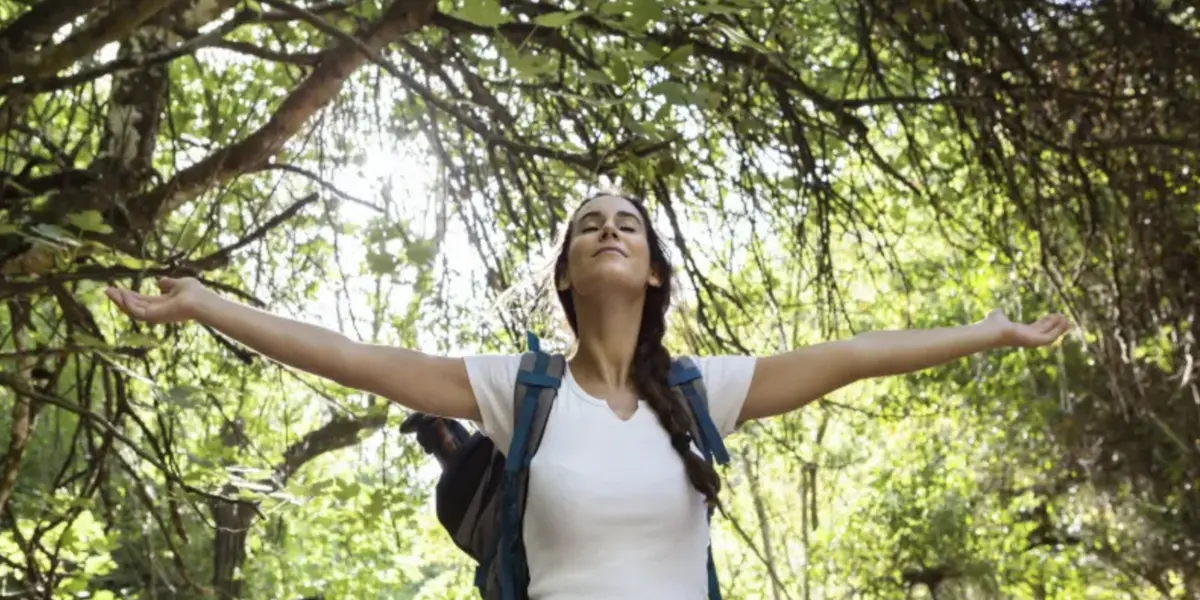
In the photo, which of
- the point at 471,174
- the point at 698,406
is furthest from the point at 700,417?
the point at 471,174

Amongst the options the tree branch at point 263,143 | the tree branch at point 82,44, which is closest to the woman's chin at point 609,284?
the tree branch at point 82,44

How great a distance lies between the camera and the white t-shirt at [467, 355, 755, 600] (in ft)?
3.92

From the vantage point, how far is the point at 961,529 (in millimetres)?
7223

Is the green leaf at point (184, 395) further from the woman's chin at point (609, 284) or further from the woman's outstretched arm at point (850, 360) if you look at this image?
the woman's outstretched arm at point (850, 360)

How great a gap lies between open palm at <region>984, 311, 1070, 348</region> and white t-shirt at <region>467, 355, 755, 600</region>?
40cm

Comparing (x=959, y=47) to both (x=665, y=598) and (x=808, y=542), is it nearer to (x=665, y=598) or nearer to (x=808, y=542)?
(x=665, y=598)

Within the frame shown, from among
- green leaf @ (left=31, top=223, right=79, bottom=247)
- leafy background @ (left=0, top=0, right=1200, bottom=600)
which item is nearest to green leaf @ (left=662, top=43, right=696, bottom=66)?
leafy background @ (left=0, top=0, right=1200, bottom=600)

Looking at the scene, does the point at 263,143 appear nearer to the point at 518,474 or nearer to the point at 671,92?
the point at 671,92

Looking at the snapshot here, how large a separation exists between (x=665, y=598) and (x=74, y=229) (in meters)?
1.22

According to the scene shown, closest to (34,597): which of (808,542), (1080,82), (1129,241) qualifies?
(1080,82)

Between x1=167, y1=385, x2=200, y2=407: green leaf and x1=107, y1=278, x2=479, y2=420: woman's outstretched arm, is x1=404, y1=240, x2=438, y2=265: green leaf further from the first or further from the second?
x1=167, y1=385, x2=200, y2=407: green leaf

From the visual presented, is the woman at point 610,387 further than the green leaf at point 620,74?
No

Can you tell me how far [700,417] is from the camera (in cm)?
131

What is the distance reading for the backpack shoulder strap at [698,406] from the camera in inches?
50.8
